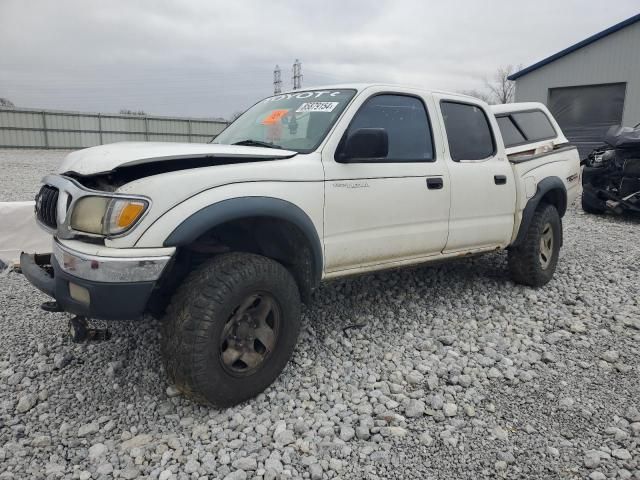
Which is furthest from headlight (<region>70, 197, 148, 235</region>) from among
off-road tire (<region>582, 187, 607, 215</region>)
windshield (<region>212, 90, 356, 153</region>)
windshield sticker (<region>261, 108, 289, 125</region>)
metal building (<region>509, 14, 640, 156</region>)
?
metal building (<region>509, 14, 640, 156</region>)

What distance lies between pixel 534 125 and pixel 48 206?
4.93 metres

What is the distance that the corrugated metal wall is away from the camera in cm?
1570

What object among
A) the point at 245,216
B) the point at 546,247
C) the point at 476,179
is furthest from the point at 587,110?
the point at 245,216

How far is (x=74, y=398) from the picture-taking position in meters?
2.96

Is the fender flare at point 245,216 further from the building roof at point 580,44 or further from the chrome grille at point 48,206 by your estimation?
the building roof at point 580,44

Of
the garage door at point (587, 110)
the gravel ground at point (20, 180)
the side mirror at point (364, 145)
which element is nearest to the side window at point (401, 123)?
the side mirror at point (364, 145)

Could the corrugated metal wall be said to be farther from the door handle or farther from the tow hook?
the tow hook

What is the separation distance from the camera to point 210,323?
2637mm

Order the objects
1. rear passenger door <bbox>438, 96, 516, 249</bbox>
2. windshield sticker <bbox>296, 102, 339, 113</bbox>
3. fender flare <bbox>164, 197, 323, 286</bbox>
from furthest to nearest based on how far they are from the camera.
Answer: rear passenger door <bbox>438, 96, 516, 249</bbox> → windshield sticker <bbox>296, 102, 339, 113</bbox> → fender flare <bbox>164, 197, 323, 286</bbox>

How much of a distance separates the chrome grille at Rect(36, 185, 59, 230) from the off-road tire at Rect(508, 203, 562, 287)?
12.8ft

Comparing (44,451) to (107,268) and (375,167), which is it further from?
(375,167)

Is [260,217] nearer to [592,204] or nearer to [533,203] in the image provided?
[533,203]

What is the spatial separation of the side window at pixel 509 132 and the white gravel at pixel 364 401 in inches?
73.2

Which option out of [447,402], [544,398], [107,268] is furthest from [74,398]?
[544,398]
